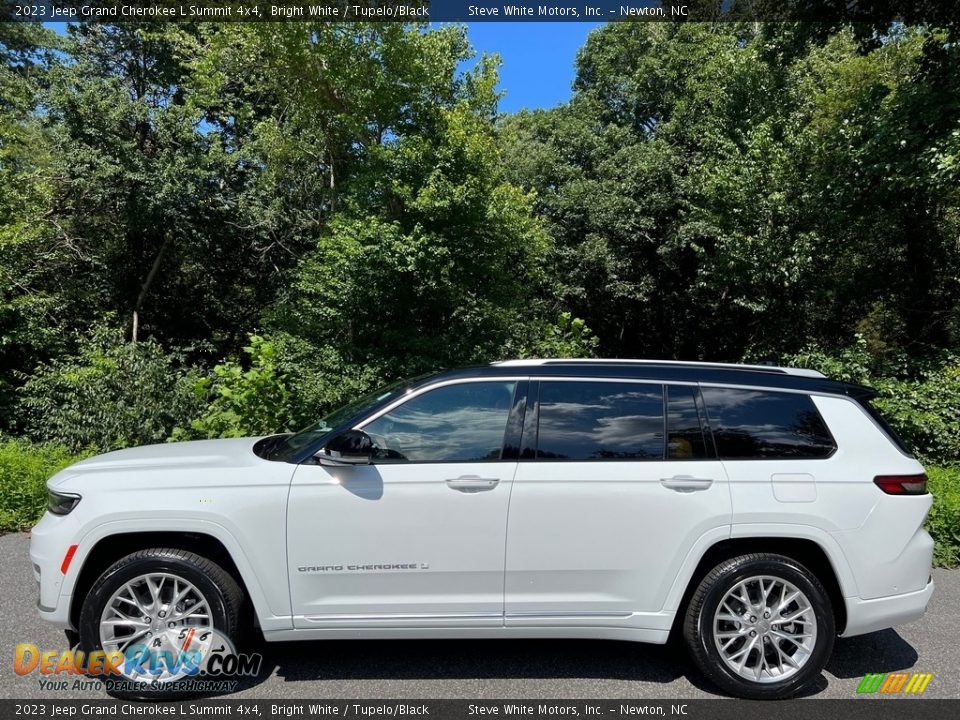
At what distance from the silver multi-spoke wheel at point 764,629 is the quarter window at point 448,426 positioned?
1511 millimetres

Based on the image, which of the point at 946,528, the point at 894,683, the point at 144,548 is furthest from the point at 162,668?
the point at 946,528

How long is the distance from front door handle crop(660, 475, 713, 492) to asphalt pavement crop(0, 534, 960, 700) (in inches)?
43.1

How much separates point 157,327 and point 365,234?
9579mm

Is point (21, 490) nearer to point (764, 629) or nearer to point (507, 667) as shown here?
point (507, 667)

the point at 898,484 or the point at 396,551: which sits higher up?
the point at 898,484

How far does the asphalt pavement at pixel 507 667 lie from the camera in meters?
3.50

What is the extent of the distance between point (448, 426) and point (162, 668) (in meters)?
1.94

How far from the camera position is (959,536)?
5613 mm

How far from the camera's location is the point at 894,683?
3629mm

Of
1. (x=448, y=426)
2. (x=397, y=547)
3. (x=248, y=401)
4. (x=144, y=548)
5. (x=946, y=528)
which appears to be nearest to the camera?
(x=397, y=547)

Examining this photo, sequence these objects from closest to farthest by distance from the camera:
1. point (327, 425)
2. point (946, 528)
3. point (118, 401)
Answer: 1. point (327, 425)
2. point (946, 528)
3. point (118, 401)

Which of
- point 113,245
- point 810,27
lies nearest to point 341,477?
point 810,27

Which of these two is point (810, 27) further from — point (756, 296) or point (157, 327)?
point (157, 327)

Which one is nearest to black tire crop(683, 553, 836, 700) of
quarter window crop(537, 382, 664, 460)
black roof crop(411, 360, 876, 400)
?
quarter window crop(537, 382, 664, 460)
